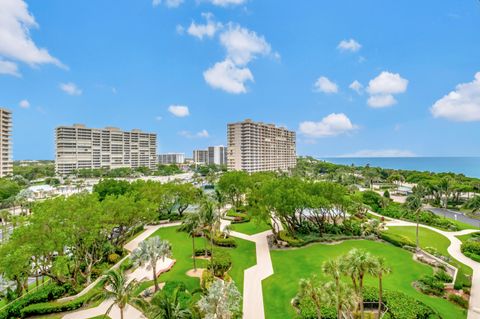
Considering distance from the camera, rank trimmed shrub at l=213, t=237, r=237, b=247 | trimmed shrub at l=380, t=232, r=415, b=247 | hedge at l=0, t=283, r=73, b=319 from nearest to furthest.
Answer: hedge at l=0, t=283, r=73, b=319, trimmed shrub at l=380, t=232, r=415, b=247, trimmed shrub at l=213, t=237, r=237, b=247

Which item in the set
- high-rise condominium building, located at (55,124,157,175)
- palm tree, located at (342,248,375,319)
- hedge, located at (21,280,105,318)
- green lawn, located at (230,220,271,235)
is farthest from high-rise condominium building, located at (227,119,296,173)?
palm tree, located at (342,248,375,319)

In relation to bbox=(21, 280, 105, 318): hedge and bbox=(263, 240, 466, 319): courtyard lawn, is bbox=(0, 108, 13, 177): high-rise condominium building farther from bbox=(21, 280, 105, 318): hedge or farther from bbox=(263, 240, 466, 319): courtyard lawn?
bbox=(263, 240, 466, 319): courtyard lawn

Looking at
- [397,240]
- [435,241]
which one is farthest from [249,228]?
[435,241]

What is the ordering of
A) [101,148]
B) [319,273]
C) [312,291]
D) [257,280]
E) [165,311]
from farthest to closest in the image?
[101,148], [319,273], [257,280], [312,291], [165,311]

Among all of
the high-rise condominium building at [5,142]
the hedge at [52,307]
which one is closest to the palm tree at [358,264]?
the hedge at [52,307]

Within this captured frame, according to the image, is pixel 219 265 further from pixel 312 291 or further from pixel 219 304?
pixel 312 291

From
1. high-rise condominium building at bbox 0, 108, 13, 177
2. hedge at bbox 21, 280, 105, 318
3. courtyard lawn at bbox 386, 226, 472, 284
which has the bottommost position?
hedge at bbox 21, 280, 105, 318

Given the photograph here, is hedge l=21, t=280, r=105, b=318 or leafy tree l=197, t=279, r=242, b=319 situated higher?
leafy tree l=197, t=279, r=242, b=319
